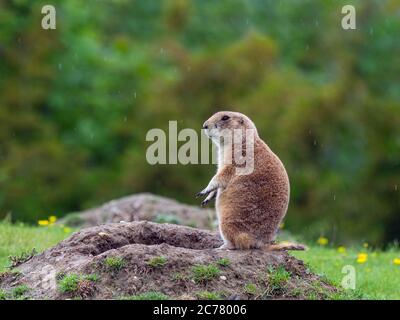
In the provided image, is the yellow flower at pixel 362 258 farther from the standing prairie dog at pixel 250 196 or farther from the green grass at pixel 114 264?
the green grass at pixel 114 264

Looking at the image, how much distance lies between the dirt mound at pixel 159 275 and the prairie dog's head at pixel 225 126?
4.29 feet

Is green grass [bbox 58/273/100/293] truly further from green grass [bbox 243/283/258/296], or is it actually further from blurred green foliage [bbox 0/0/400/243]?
blurred green foliage [bbox 0/0/400/243]

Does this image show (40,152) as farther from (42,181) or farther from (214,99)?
(214,99)

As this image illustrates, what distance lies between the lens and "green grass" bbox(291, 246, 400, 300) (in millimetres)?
10514

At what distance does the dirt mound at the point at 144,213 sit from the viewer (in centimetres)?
1423

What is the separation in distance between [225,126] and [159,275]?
6.46 feet

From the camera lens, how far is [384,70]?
2792 cm

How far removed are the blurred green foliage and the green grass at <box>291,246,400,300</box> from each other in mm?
8976

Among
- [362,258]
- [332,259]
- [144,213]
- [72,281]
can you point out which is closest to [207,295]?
[72,281]

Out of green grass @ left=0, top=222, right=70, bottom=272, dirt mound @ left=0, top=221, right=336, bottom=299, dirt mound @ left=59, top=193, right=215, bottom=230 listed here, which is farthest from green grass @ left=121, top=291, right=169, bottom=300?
dirt mound @ left=59, top=193, right=215, bottom=230

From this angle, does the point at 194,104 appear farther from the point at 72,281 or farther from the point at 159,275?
the point at 72,281

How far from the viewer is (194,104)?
85.8 ft

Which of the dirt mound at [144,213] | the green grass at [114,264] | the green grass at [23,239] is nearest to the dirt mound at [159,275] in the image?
the green grass at [114,264]
